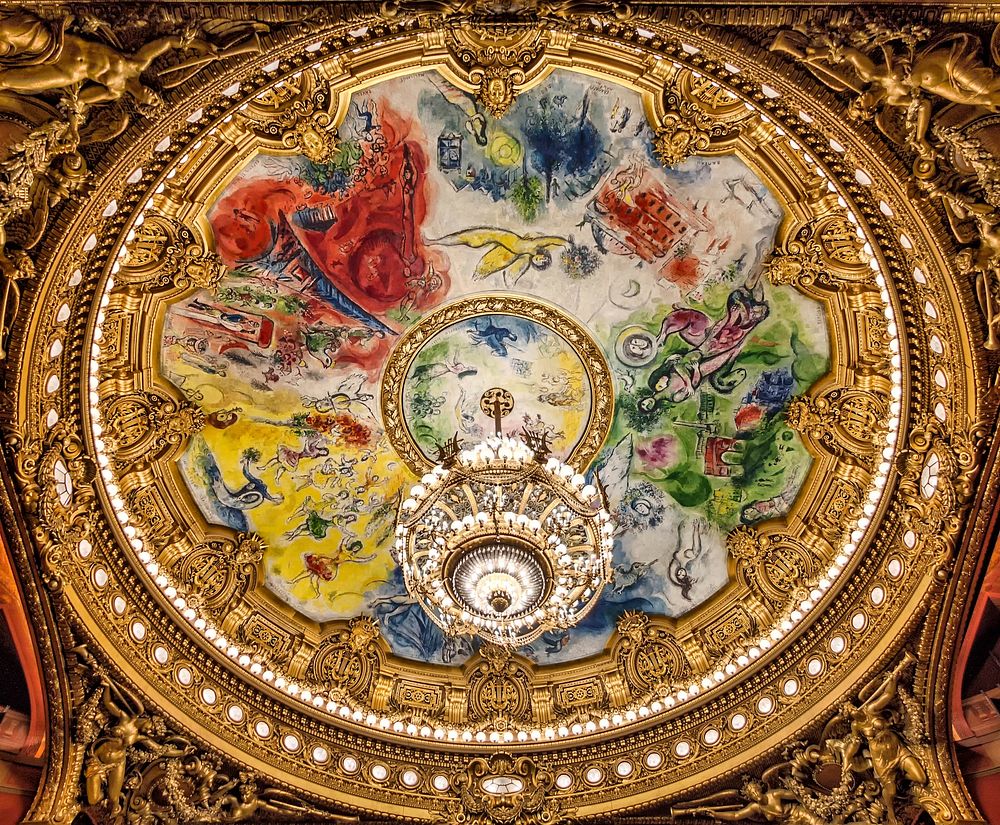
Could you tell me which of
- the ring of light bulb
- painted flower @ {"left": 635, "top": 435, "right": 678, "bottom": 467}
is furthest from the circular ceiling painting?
the ring of light bulb

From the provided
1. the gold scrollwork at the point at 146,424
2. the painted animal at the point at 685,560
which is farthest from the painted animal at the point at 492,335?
the gold scrollwork at the point at 146,424

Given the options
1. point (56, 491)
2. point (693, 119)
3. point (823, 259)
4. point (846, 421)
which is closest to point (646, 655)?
point (846, 421)

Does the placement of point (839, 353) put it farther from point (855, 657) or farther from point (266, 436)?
point (266, 436)

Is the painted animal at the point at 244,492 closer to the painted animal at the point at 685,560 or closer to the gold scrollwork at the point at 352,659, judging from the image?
the gold scrollwork at the point at 352,659

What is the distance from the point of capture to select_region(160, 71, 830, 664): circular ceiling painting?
1157cm

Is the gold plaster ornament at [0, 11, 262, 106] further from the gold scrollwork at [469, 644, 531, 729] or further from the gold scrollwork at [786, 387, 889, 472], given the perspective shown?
the gold scrollwork at [469, 644, 531, 729]

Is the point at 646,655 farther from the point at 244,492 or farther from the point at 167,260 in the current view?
the point at 167,260

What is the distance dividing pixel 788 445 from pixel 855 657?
10.4 ft

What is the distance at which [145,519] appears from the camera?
41.5 ft

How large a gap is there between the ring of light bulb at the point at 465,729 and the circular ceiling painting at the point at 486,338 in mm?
1268

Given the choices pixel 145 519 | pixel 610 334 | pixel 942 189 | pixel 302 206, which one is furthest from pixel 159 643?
pixel 942 189

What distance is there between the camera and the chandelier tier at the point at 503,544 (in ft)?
34.9

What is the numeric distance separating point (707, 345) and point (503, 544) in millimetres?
4749

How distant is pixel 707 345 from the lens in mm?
13281
